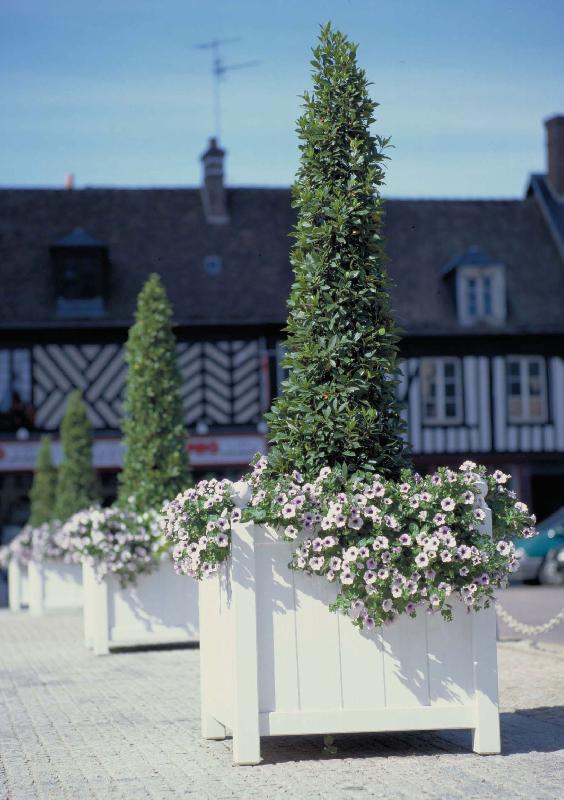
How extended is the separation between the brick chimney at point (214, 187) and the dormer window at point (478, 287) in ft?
20.1

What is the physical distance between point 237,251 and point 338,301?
28.0m

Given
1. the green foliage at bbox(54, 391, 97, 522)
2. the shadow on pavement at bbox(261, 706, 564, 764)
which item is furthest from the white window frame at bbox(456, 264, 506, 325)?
the shadow on pavement at bbox(261, 706, 564, 764)

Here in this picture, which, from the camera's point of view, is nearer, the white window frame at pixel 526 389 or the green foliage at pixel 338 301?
the green foliage at pixel 338 301

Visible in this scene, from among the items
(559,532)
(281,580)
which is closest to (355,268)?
(281,580)

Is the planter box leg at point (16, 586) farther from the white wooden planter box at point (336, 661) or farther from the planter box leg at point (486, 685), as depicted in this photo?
the planter box leg at point (486, 685)

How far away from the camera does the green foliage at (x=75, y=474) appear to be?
2012 centimetres

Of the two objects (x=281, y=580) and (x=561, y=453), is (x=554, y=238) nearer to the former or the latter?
(x=561, y=453)

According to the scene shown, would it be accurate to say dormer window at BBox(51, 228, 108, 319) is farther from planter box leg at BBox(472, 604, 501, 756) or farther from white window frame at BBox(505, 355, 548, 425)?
planter box leg at BBox(472, 604, 501, 756)

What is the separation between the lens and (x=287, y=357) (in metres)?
7.02

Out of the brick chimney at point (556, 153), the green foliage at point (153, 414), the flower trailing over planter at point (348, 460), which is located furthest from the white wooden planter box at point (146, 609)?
the brick chimney at point (556, 153)

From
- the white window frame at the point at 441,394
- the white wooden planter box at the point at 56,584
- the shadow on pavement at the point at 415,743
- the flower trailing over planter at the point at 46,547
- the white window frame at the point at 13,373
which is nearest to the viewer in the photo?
the shadow on pavement at the point at 415,743

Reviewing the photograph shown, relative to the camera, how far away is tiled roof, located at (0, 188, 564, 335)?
109 ft

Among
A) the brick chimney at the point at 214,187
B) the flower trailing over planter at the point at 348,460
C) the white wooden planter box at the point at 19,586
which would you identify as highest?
the brick chimney at the point at 214,187

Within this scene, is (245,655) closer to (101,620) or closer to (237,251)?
(101,620)
